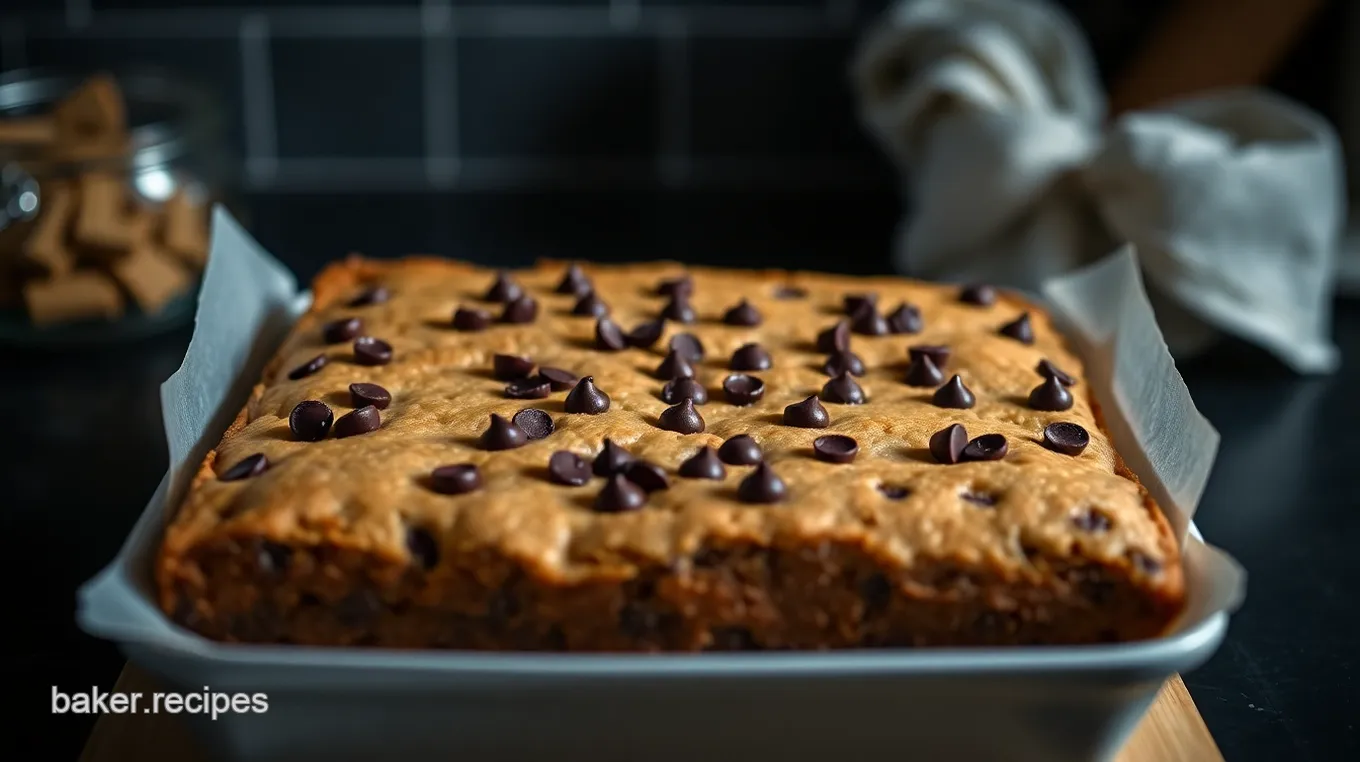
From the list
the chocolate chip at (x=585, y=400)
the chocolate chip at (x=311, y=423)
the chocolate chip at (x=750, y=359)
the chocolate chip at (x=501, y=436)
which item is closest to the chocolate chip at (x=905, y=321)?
the chocolate chip at (x=750, y=359)

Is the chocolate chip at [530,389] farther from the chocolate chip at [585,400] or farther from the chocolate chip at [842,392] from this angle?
the chocolate chip at [842,392]

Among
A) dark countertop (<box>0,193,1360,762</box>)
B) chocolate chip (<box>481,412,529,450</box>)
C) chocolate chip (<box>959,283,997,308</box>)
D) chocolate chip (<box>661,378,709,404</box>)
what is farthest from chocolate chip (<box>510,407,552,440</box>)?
chocolate chip (<box>959,283,997,308</box>)

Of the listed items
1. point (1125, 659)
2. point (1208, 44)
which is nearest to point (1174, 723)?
point (1125, 659)

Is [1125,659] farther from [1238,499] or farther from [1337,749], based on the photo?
[1238,499]

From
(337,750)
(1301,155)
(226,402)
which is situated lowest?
(337,750)

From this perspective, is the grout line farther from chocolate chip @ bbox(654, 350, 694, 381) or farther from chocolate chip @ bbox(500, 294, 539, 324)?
chocolate chip @ bbox(654, 350, 694, 381)

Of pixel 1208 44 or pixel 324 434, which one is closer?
pixel 324 434

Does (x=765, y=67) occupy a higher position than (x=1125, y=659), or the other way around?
(x=765, y=67)
